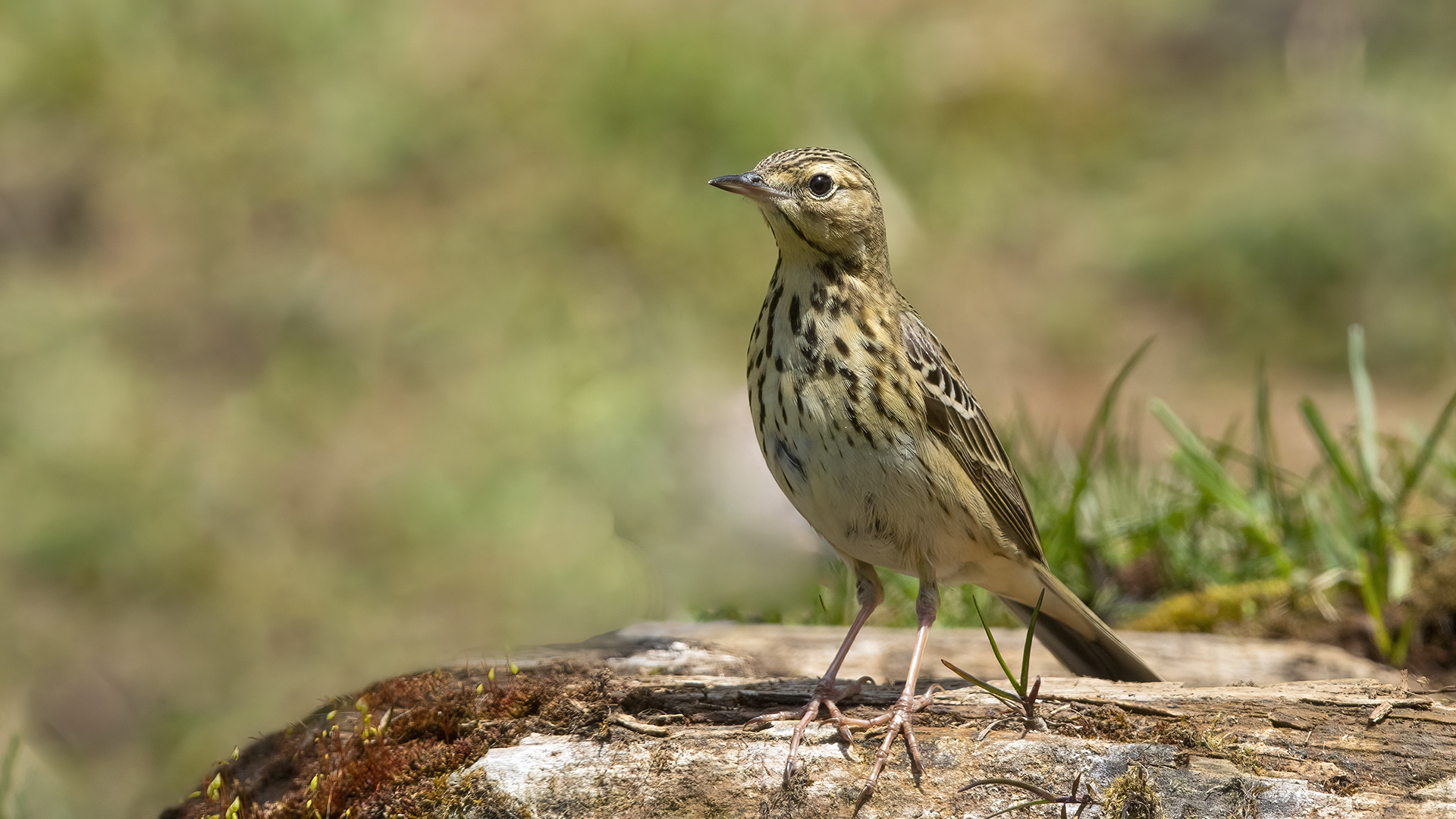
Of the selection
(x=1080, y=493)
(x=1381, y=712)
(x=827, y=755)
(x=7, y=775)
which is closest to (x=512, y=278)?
(x=1080, y=493)

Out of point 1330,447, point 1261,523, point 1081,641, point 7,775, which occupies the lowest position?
point 7,775

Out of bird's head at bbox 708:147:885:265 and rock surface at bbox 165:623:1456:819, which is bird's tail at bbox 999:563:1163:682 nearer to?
rock surface at bbox 165:623:1456:819

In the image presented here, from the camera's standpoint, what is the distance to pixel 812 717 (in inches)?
156

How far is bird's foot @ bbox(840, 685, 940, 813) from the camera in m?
3.68

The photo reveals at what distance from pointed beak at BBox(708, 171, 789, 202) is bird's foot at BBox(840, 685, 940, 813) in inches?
65.1

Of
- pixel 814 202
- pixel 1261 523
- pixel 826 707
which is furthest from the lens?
pixel 1261 523

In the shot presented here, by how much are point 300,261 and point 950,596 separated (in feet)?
18.9

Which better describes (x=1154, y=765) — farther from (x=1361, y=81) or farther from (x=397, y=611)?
(x=1361, y=81)

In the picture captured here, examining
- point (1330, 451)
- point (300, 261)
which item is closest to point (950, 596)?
point (1330, 451)

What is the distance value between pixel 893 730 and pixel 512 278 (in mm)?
6760

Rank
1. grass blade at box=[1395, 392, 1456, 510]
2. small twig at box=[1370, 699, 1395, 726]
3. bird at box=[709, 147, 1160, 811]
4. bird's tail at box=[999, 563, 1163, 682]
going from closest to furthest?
small twig at box=[1370, 699, 1395, 726] → bird at box=[709, 147, 1160, 811] → bird's tail at box=[999, 563, 1163, 682] → grass blade at box=[1395, 392, 1456, 510]

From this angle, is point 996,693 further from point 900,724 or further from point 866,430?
point 866,430

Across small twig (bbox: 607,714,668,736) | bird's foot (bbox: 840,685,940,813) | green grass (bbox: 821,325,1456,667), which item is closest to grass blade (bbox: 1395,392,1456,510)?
green grass (bbox: 821,325,1456,667)

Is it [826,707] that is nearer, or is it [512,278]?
[826,707]
